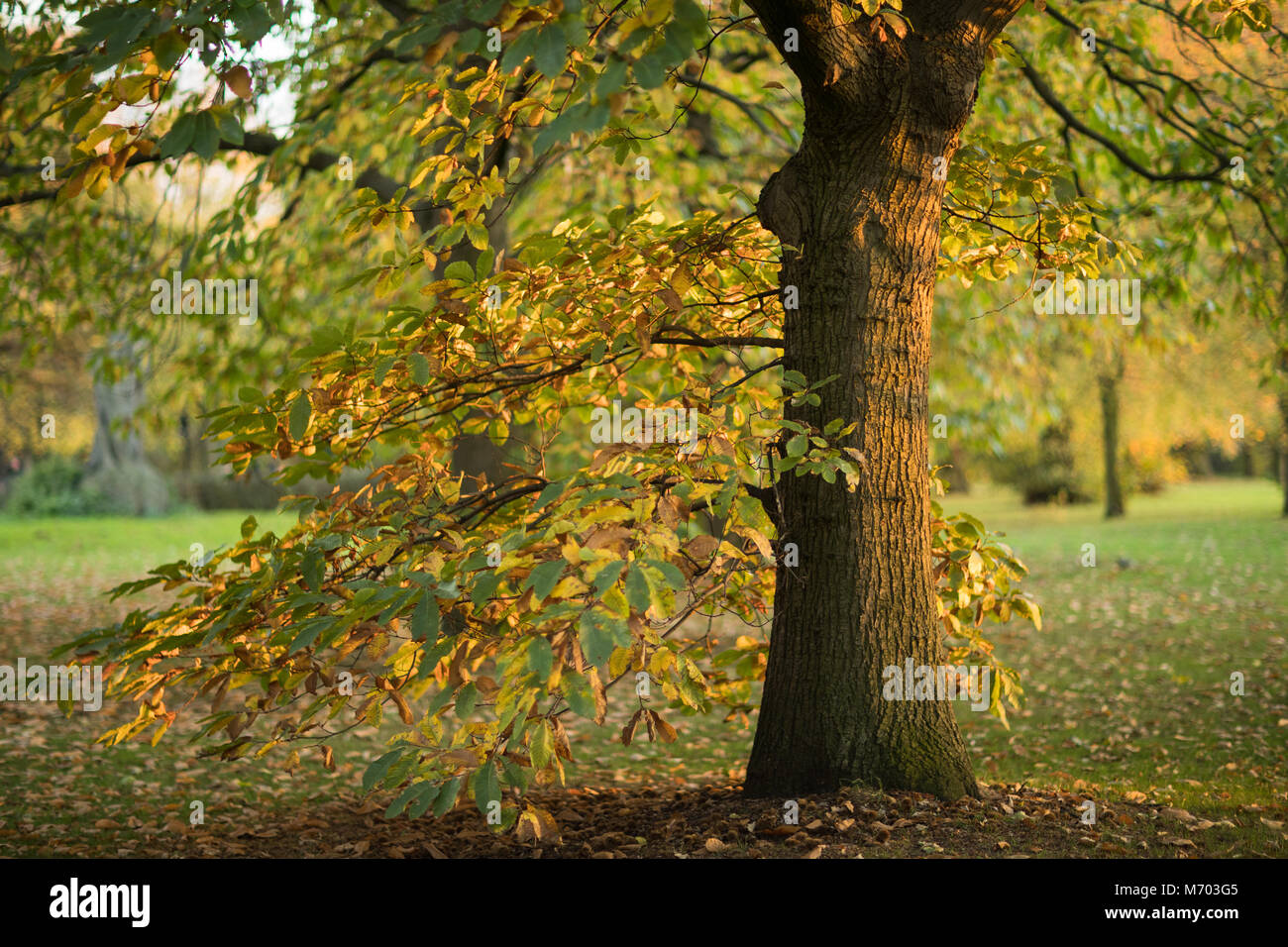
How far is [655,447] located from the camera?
11.9ft

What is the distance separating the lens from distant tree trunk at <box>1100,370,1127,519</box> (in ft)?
72.4

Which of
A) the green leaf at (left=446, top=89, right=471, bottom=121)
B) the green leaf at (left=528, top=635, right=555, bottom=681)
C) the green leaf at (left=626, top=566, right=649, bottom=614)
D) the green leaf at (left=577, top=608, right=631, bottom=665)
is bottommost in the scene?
the green leaf at (left=528, top=635, right=555, bottom=681)

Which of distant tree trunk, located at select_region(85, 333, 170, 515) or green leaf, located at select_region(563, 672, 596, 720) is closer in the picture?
green leaf, located at select_region(563, 672, 596, 720)

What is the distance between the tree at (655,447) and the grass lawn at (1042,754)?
0.79 m

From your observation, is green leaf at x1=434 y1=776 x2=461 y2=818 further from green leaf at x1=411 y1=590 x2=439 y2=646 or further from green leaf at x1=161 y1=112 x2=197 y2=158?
green leaf at x1=161 y1=112 x2=197 y2=158

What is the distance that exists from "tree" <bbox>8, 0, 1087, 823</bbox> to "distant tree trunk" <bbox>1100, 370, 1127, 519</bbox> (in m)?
19.3

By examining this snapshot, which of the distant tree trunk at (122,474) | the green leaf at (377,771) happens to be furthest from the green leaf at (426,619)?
the distant tree trunk at (122,474)

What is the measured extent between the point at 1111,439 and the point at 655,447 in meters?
22.1

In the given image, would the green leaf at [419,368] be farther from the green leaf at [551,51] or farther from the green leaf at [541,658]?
the green leaf at [551,51]

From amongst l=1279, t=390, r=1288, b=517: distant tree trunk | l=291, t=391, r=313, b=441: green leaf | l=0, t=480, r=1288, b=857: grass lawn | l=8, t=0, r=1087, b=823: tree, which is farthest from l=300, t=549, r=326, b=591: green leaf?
l=1279, t=390, r=1288, b=517: distant tree trunk

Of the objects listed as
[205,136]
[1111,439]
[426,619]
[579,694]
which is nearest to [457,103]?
[205,136]

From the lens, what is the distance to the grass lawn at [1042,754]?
435cm
